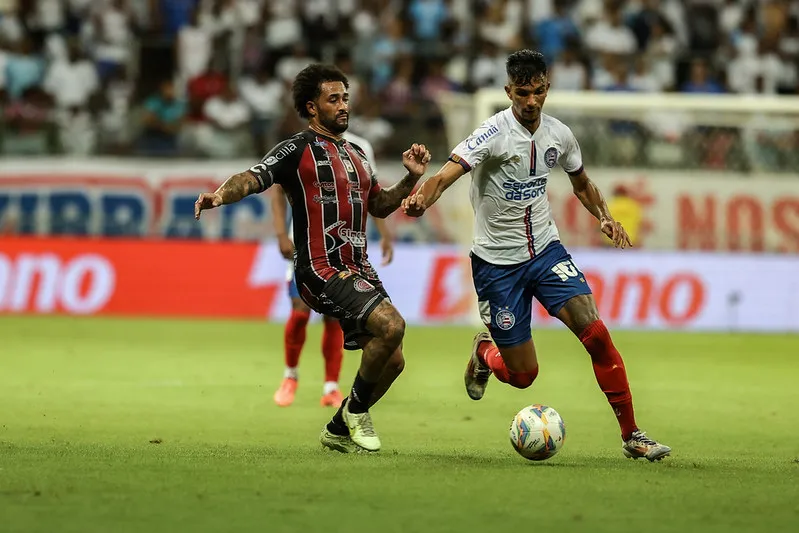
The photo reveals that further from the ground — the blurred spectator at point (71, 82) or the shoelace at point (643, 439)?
the blurred spectator at point (71, 82)

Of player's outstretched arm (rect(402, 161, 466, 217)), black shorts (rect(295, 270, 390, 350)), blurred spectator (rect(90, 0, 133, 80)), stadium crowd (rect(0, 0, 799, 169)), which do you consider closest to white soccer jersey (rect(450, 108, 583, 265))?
player's outstretched arm (rect(402, 161, 466, 217))

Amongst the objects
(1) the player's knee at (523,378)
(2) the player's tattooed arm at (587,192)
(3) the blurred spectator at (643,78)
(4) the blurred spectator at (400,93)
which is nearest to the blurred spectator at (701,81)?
(3) the blurred spectator at (643,78)

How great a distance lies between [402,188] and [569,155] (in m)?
1.12

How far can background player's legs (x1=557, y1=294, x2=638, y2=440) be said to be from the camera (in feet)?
26.9

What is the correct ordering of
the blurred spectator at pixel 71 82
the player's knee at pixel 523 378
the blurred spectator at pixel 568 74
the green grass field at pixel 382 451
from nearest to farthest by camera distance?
the green grass field at pixel 382 451
the player's knee at pixel 523 378
the blurred spectator at pixel 71 82
the blurred spectator at pixel 568 74

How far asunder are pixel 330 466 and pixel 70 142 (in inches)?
608

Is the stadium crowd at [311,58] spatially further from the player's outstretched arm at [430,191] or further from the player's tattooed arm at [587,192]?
the player's outstretched arm at [430,191]

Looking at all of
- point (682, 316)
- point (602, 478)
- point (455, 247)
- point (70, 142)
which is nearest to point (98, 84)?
point (70, 142)

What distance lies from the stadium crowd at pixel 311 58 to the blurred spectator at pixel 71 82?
2 cm

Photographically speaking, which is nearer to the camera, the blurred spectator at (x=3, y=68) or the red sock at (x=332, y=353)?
the red sock at (x=332, y=353)

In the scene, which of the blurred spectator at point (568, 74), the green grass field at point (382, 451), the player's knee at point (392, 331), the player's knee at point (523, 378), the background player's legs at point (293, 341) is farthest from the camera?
the blurred spectator at point (568, 74)

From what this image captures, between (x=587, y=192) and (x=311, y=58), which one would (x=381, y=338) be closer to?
(x=587, y=192)

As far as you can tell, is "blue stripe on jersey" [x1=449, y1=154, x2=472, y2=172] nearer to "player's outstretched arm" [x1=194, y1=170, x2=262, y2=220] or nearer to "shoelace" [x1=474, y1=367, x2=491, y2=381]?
"player's outstretched arm" [x1=194, y1=170, x2=262, y2=220]

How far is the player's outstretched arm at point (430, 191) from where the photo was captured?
25.8 ft
